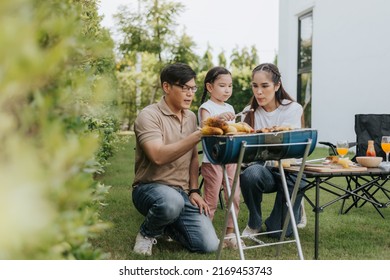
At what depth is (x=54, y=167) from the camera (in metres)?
1.20

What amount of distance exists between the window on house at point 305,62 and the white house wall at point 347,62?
0.74 ft

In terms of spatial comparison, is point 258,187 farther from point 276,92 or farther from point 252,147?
point 252,147

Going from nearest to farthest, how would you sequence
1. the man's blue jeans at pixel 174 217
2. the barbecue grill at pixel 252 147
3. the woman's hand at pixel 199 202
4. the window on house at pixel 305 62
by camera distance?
the barbecue grill at pixel 252 147, the man's blue jeans at pixel 174 217, the woman's hand at pixel 199 202, the window on house at pixel 305 62

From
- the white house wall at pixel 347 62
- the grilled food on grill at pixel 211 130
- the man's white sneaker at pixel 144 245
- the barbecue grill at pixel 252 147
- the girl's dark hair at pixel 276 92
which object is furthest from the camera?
the white house wall at pixel 347 62

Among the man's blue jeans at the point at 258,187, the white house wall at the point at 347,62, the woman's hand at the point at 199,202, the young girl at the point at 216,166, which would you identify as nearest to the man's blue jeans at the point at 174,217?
the woman's hand at the point at 199,202

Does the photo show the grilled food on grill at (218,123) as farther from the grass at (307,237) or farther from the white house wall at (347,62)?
the white house wall at (347,62)

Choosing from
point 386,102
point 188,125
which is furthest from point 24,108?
point 386,102

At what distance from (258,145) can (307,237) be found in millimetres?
1689

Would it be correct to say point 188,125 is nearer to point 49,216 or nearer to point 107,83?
point 107,83

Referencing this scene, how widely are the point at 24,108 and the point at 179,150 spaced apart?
1.95 m

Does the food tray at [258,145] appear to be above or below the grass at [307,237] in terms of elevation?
above

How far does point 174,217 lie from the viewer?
3398 mm

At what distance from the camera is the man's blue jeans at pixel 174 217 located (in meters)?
3.35

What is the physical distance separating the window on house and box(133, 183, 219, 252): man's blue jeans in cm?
1035
